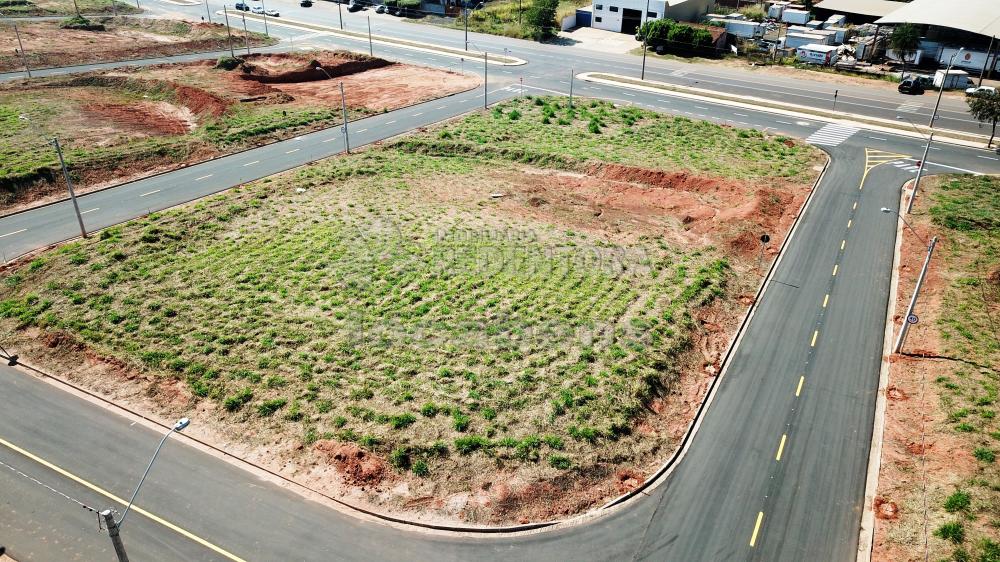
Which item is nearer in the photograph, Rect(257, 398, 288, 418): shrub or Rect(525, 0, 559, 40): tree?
Rect(257, 398, 288, 418): shrub

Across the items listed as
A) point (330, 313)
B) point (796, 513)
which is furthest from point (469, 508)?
point (330, 313)

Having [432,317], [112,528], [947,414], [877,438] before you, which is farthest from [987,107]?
[112,528]

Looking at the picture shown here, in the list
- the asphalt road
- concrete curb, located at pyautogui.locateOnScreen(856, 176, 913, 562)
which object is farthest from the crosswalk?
the asphalt road

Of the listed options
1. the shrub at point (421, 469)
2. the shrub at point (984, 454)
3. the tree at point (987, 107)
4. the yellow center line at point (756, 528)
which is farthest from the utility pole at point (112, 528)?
the tree at point (987, 107)

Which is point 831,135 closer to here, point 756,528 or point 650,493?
point 756,528

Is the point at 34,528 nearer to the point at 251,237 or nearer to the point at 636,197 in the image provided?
the point at 251,237

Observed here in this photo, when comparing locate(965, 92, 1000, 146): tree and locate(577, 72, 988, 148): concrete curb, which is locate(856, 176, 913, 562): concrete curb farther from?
locate(577, 72, 988, 148): concrete curb

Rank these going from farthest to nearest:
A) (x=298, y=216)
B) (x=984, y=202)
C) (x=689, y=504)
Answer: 1. (x=984, y=202)
2. (x=298, y=216)
3. (x=689, y=504)
